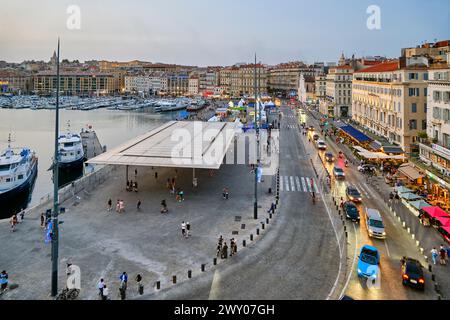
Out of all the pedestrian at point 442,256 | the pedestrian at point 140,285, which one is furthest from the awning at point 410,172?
the pedestrian at point 140,285

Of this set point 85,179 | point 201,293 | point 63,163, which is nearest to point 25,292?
point 201,293

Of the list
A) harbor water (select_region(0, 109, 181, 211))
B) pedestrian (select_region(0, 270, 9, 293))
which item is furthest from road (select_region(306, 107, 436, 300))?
harbor water (select_region(0, 109, 181, 211))

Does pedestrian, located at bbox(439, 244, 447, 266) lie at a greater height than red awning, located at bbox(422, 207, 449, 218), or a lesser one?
lesser

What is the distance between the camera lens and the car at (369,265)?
21.3 metres

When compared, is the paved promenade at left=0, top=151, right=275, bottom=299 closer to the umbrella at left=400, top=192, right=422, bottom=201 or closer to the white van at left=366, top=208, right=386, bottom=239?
the white van at left=366, top=208, right=386, bottom=239

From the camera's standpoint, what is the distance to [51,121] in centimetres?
14162

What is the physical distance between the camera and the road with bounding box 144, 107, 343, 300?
64.2ft

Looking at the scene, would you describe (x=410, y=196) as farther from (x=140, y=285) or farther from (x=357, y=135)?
(x=357, y=135)

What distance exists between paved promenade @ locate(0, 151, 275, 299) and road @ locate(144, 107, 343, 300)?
1351mm

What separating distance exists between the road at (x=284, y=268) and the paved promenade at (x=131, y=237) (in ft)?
4.43

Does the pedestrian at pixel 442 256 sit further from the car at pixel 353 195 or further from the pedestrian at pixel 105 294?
the pedestrian at pixel 105 294

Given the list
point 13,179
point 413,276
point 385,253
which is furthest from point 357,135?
point 13,179

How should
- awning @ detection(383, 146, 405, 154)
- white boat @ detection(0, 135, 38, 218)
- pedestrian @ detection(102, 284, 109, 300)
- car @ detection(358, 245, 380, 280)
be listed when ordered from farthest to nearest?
1. awning @ detection(383, 146, 405, 154)
2. white boat @ detection(0, 135, 38, 218)
3. car @ detection(358, 245, 380, 280)
4. pedestrian @ detection(102, 284, 109, 300)
